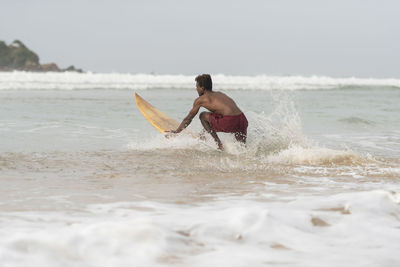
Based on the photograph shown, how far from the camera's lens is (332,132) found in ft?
33.1

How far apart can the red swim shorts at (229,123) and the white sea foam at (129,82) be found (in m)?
17.2

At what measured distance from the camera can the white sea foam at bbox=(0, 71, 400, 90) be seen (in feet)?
82.0

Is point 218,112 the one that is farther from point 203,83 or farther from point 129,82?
point 129,82

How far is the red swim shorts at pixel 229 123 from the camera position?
22.8ft

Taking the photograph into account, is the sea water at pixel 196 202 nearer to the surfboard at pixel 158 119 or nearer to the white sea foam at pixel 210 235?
the white sea foam at pixel 210 235

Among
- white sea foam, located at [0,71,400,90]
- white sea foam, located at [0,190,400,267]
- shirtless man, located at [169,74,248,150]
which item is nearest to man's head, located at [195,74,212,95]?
shirtless man, located at [169,74,248,150]

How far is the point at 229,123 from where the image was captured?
6941mm

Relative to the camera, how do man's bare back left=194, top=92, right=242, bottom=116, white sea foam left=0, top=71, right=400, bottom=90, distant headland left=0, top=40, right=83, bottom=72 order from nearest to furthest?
man's bare back left=194, top=92, right=242, bottom=116 < white sea foam left=0, top=71, right=400, bottom=90 < distant headland left=0, top=40, right=83, bottom=72

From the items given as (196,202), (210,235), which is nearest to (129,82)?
(196,202)

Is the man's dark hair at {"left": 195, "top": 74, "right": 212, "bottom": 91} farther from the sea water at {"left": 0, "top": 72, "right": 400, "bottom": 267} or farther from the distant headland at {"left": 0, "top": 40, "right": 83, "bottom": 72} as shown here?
the distant headland at {"left": 0, "top": 40, "right": 83, "bottom": 72}

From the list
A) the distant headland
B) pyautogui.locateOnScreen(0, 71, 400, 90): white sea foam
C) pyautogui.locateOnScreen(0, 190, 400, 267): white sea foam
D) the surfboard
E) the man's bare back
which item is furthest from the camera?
the distant headland

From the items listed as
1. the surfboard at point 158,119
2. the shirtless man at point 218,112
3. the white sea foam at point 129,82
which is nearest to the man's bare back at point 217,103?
the shirtless man at point 218,112

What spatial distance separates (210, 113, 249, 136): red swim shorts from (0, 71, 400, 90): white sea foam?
17.2 meters

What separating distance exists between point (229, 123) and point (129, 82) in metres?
23.8
